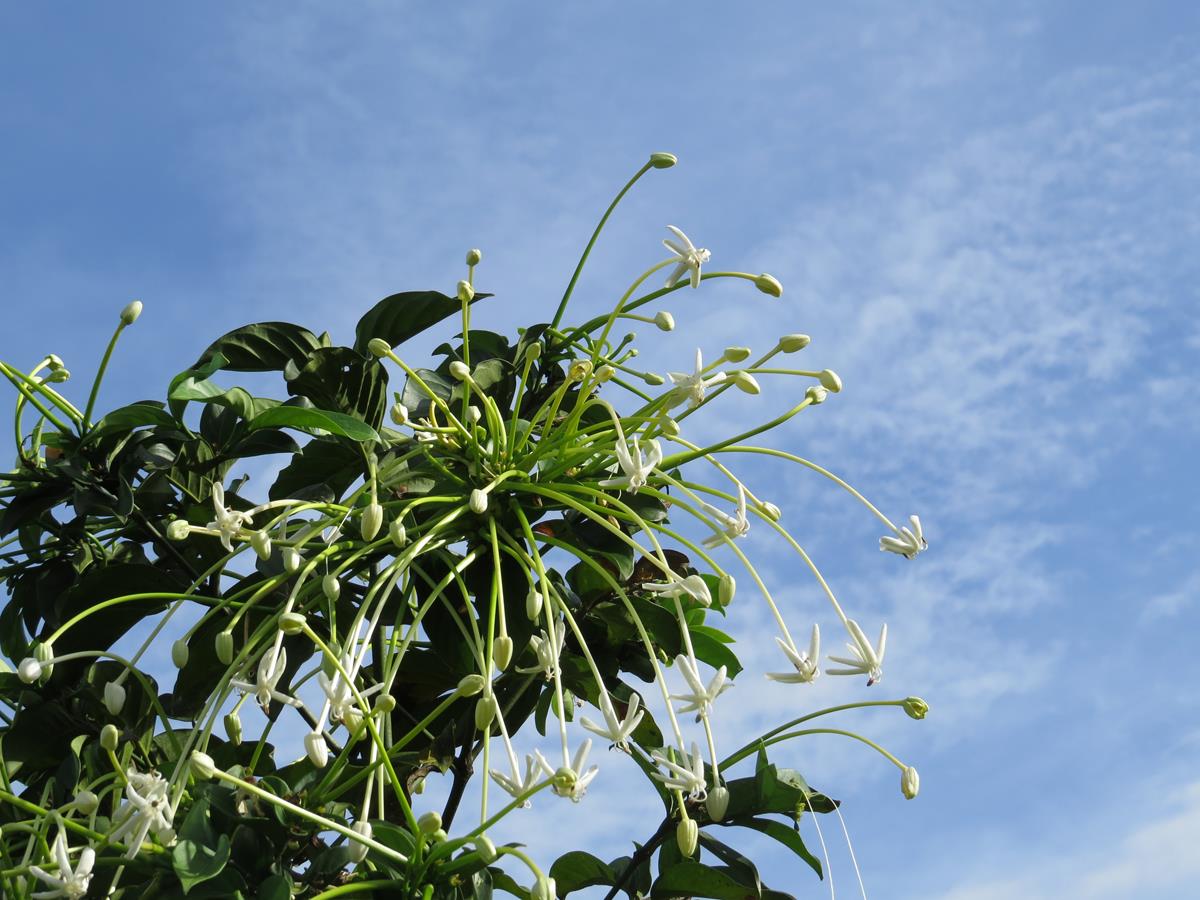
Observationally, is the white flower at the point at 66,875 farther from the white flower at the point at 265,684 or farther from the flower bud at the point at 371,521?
the flower bud at the point at 371,521

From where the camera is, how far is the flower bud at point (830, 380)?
143cm

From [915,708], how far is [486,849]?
426mm

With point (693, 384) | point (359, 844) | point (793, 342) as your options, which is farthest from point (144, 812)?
point (793, 342)

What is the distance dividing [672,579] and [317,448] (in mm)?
534

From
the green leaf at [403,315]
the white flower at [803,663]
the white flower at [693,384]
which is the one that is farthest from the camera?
the green leaf at [403,315]

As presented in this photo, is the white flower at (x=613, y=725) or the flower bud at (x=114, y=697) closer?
the white flower at (x=613, y=725)

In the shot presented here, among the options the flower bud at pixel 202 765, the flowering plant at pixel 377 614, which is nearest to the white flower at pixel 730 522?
the flowering plant at pixel 377 614

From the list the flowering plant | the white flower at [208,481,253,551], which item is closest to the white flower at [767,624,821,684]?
the flowering plant

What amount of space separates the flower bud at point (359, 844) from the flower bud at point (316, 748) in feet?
0.23

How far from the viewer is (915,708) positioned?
1250mm

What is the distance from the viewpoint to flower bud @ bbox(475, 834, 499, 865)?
1.08 m

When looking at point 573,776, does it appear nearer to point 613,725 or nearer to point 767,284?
point 613,725

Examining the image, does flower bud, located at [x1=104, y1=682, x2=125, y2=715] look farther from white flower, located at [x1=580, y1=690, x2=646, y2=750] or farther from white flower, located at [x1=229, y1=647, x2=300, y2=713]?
white flower, located at [x1=580, y1=690, x2=646, y2=750]

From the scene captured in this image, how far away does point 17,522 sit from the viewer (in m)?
1.55
